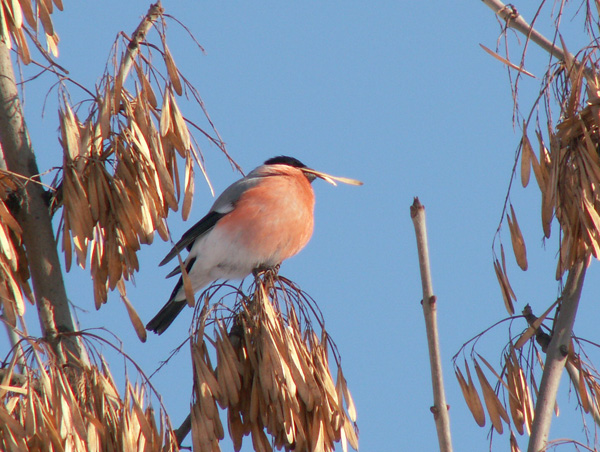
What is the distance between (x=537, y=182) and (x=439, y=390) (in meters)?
0.61

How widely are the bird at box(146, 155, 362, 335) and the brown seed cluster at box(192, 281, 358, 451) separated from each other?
4.72ft

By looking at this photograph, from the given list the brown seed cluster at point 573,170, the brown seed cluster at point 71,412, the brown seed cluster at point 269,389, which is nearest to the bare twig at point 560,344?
the brown seed cluster at point 573,170

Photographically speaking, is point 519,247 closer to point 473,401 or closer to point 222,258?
point 473,401

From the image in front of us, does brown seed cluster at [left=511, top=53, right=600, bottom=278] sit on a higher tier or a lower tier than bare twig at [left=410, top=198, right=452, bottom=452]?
higher

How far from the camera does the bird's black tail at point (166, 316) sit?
3.93 meters

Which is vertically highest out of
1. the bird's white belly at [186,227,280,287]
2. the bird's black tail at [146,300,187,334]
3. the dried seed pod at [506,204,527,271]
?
the bird's white belly at [186,227,280,287]

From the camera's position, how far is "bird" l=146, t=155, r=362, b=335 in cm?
389

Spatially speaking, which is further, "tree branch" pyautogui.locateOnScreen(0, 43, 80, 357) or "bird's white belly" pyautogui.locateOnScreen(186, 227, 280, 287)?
"bird's white belly" pyautogui.locateOnScreen(186, 227, 280, 287)

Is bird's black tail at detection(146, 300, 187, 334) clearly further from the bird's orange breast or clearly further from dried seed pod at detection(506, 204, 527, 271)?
dried seed pod at detection(506, 204, 527, 271)

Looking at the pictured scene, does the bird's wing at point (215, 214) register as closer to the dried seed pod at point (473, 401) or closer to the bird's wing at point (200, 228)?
the bird's wing at point (200, 228)

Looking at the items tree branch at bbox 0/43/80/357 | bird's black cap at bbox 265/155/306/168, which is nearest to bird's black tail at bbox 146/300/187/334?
bird's black cap at bbox 265/155/306/168

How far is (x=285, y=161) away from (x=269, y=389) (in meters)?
2.43

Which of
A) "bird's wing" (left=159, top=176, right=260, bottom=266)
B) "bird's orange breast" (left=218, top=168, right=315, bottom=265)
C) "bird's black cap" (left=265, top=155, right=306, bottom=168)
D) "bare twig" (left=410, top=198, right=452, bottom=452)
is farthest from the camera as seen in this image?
"bird's black cap" (left=265, top=155, right=306, bottom=168)

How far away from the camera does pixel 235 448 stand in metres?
2.30
